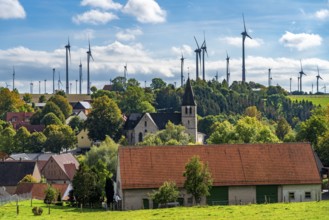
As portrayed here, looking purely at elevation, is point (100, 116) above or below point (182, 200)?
above

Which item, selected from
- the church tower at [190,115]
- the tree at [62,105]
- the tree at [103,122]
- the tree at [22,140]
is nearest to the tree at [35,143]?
the tree at [22,140]

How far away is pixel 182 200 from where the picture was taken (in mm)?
53000

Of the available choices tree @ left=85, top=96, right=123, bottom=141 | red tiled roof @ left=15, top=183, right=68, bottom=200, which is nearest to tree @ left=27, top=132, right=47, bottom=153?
tree @ left=85, top=96, right=123, bottom=141

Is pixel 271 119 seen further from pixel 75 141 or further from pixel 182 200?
pixel 182 200

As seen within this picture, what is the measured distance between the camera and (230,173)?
55.1 metres

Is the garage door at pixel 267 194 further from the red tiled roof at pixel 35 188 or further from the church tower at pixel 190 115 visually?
the church tower at pixel 190 115

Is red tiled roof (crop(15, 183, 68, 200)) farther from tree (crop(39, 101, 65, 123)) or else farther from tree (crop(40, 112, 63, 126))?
tree (crop(39, 101, 65, 123))

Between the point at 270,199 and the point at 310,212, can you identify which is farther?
the point at 270,199

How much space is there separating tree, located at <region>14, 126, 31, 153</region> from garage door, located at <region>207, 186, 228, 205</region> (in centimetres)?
8298

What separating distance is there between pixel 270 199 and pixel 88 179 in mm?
14781

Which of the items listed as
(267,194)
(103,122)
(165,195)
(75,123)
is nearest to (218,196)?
(267,194)

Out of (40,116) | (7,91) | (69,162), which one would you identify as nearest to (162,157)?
(69,162)

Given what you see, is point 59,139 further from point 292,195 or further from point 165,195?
point 165,195

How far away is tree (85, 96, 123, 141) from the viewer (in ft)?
436
